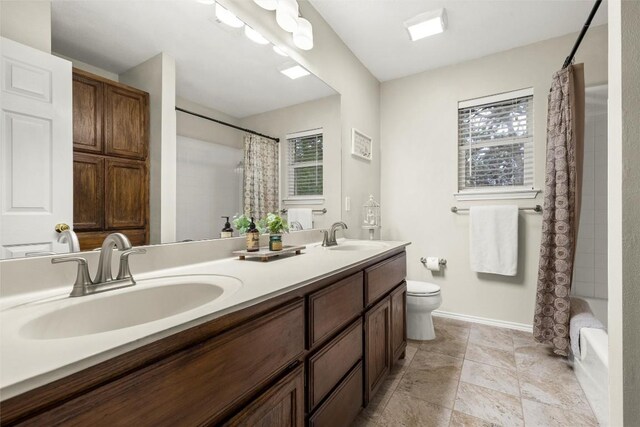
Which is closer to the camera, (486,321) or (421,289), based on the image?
(421,289)

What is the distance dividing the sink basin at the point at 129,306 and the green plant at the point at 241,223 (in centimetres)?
52

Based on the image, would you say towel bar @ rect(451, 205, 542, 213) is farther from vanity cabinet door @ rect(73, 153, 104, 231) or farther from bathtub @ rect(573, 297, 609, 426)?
vanity cabinet door @ rect(73, 153, 104, 231)

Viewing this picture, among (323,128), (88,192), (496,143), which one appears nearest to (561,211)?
(496,143)

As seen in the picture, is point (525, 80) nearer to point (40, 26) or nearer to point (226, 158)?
point (226, 158)

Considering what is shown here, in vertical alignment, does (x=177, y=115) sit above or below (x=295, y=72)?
below

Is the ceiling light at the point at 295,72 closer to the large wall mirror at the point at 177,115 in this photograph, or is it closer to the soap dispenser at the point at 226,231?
the large wall mirror at the point at 177,115

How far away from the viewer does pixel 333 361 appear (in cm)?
118

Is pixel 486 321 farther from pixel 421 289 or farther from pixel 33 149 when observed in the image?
pixel 33 149

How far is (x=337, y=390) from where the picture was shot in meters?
1.21

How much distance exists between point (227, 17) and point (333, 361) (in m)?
1.65

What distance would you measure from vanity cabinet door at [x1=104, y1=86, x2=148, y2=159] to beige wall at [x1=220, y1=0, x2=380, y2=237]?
2.51 ft

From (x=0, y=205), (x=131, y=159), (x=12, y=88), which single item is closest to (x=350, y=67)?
(x=131, y=159)

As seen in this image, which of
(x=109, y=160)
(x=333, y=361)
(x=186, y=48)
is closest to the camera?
(x=109, y=160)

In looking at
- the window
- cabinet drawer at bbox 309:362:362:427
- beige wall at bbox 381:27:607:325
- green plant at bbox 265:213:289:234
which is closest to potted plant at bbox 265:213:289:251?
green plant at bbox 265:213:289:234
